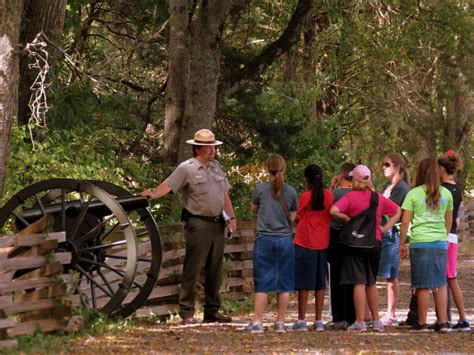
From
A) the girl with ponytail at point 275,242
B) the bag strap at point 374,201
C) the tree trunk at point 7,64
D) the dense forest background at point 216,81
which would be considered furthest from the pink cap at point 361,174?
the tree trunk at point 7,64

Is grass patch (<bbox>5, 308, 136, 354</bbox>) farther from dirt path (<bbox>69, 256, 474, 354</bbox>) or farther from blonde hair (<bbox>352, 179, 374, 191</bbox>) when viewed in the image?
blonde hair (<bbox>352, 179, 374, 191</bbox>)

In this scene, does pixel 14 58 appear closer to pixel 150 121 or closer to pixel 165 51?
pixel 150 121

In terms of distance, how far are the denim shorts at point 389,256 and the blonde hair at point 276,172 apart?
1.53 m

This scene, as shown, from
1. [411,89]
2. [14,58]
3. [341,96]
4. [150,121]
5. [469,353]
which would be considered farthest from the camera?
[411,89]

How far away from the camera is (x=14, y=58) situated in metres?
14.0

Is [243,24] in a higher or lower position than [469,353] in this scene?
higher

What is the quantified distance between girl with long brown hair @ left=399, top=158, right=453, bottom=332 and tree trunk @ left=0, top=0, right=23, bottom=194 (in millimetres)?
4626

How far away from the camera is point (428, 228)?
41.2ft

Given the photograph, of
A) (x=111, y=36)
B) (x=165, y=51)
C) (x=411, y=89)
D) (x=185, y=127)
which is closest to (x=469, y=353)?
(x=185, y=127)

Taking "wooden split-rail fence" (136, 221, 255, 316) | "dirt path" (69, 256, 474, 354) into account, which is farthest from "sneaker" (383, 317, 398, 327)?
"wooden split-rail fence" (136, 221, 255, 316)

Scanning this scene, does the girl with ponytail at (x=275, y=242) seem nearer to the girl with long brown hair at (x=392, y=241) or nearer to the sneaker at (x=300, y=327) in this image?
the sneaker at (x=300, y=327)

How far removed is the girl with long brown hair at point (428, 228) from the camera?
1252cm

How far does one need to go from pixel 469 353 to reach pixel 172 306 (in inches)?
188

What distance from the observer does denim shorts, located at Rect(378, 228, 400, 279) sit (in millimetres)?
13617
